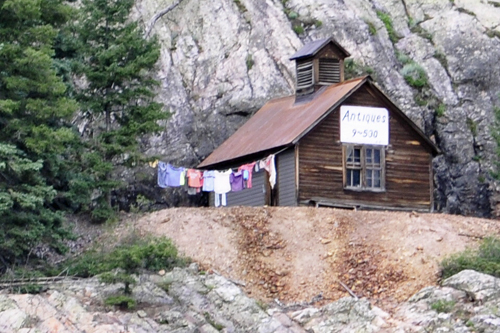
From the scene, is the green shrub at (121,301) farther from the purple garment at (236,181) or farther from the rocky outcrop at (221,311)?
the purple garment at (236,181)

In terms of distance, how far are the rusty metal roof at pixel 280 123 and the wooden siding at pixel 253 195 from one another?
3.20ft

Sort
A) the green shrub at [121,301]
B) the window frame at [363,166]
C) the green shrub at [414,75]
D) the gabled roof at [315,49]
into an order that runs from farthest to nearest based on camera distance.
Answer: the green shrub at [414,75], the gabled roof at [315,49], the window frame at [363,166], the green shrub at [121,301]

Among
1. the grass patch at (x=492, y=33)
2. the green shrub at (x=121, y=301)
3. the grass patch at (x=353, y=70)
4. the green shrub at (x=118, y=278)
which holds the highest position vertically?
the grass patch at (x=492, y=33)

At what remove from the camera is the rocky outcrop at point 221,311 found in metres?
30.7

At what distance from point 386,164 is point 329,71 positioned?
4844 millimetres

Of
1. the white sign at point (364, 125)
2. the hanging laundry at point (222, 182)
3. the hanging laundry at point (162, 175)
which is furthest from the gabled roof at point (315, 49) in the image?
the hanging laundry at point (162, 175)

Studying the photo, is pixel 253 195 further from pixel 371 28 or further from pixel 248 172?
pixel 371 28

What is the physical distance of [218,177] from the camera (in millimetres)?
42594

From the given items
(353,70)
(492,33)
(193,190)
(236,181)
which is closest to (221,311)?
(236,181)

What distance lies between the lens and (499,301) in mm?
32125

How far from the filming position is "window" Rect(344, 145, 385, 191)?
4216 centimetres

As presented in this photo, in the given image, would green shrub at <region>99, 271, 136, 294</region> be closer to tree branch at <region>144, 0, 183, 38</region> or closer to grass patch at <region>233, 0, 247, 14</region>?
tree branch at <region>144, 0, 183, 38</region>

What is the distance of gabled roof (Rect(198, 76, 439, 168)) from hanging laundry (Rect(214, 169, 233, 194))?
121 centimetres

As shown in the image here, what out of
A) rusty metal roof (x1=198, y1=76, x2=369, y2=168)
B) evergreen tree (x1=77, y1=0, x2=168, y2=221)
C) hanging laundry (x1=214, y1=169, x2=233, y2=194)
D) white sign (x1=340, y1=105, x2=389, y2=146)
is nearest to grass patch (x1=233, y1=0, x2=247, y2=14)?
rusty metal roof (x1=198, y1=76, x2=369, y2=168)
